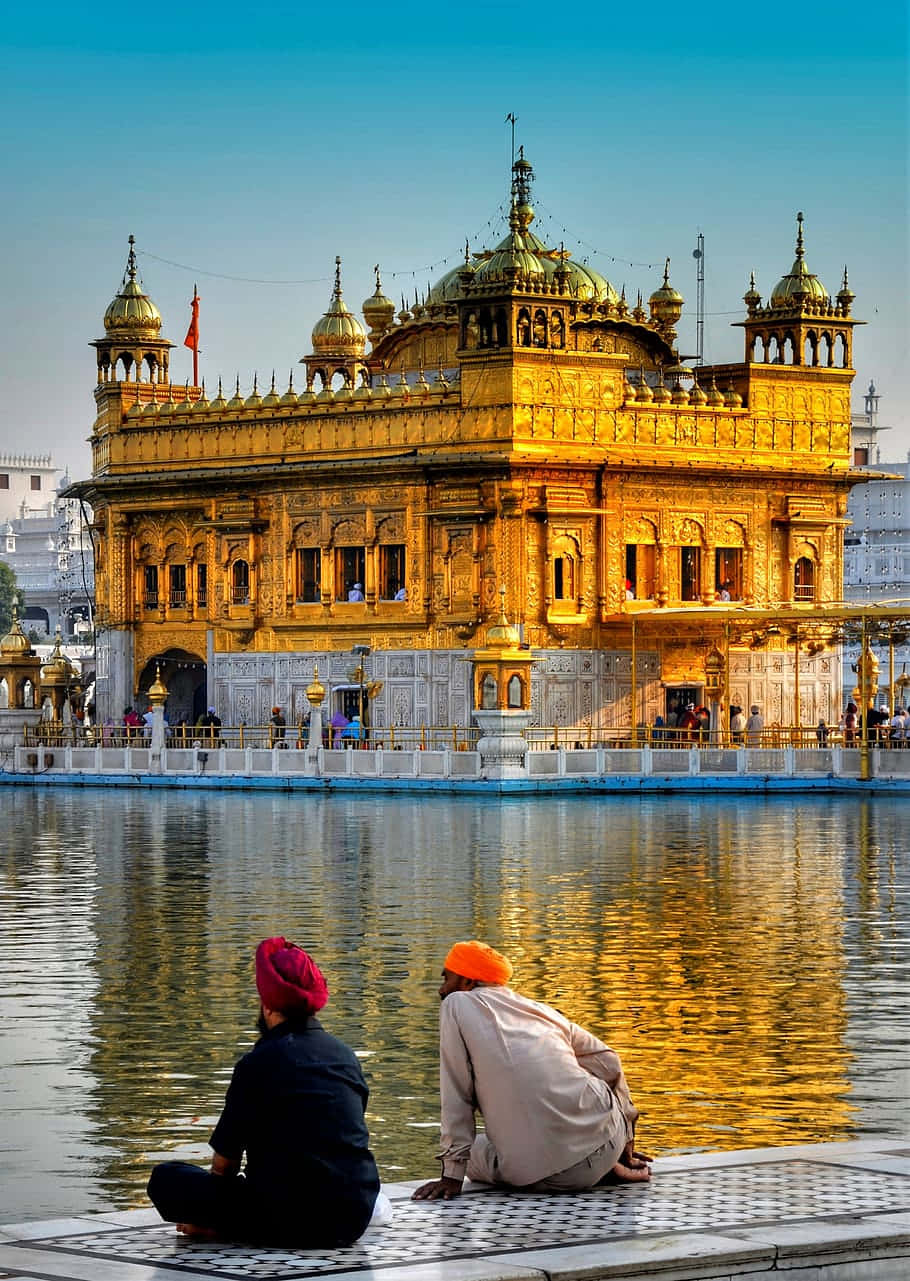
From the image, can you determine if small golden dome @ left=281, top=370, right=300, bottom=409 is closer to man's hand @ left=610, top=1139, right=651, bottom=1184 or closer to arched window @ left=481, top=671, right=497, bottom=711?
arched window @ left=481, top=671, right=497, bottom=711

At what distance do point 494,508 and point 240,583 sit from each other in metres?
6.40

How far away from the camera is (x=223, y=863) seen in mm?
25359

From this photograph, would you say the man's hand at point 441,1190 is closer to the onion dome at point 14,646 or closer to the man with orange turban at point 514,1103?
the man with orange turban at point 514,1103

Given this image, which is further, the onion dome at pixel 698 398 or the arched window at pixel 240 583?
the arched window at pixel 240 583

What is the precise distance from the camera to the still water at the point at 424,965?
11.2 metres

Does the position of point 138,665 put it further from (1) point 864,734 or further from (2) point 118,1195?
(2) point 118,1195

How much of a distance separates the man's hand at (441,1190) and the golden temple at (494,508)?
110 feet

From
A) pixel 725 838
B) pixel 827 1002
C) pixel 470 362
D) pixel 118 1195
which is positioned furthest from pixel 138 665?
pixel 118 1195

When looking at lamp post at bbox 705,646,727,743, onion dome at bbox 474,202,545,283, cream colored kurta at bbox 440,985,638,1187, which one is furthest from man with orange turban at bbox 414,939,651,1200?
lamp post at bbox 705,646,727,743

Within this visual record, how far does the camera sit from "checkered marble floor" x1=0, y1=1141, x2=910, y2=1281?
7531 millimetres

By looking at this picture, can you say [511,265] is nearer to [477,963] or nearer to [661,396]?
[661,396]

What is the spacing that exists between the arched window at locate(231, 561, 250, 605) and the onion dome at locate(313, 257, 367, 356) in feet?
30.5

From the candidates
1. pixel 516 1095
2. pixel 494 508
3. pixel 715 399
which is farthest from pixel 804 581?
pixel 516 1095

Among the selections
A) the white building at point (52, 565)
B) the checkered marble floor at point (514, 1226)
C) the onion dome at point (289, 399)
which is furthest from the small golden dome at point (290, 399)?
the white building at point (52, 565)
